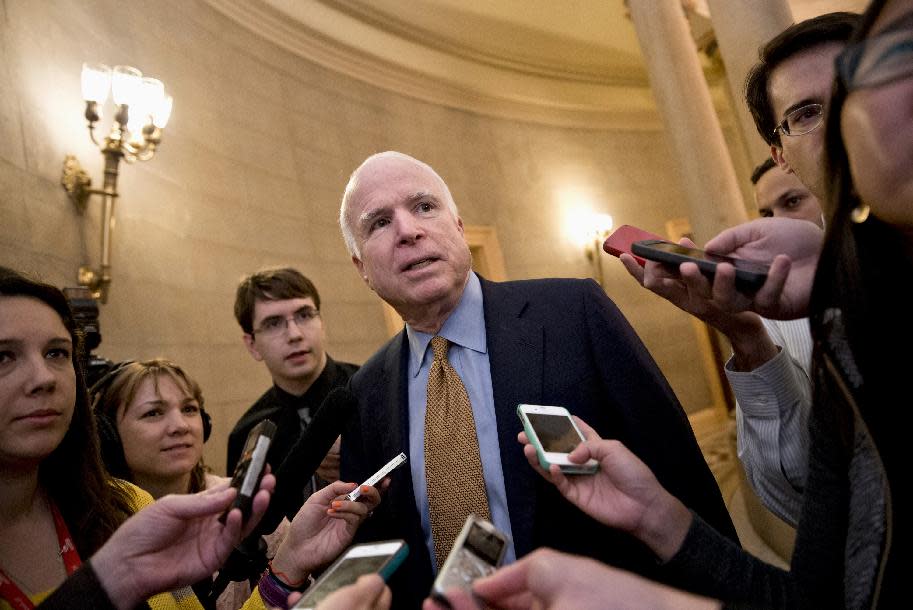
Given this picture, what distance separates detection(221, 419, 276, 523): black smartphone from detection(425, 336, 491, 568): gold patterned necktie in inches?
20.7

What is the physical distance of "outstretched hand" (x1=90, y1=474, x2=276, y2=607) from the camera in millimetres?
1062

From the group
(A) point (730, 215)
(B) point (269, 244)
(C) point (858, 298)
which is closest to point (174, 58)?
(B) point (269, 244)

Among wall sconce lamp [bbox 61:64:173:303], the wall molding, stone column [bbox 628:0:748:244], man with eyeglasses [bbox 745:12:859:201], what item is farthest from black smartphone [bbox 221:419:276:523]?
the wall molding

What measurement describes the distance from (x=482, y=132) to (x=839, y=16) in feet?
21.6

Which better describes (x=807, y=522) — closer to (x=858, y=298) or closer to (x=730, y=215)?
(x=858, y=298)

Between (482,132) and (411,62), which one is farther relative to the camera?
(482,132)

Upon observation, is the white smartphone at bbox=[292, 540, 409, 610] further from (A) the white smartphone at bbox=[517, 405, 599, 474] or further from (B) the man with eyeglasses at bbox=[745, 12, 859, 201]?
(B) the man with eyeglasses at bbox=[745, 12, 859, 201]

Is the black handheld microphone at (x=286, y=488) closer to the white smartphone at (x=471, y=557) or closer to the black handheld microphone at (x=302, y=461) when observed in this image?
the black handheld microphone at (x=302, y=461)

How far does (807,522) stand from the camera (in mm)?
901

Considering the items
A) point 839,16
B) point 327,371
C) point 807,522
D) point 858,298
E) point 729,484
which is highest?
point 839,16

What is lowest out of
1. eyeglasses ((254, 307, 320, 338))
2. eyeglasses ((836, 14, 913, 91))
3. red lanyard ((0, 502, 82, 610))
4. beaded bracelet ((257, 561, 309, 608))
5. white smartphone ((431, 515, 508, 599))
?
beaded bracelet ((257, 561, 309, 608))

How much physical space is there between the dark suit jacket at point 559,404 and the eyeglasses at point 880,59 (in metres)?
0.86

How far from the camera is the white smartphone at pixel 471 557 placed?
0.77 m

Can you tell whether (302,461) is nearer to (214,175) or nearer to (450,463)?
(450,463)
